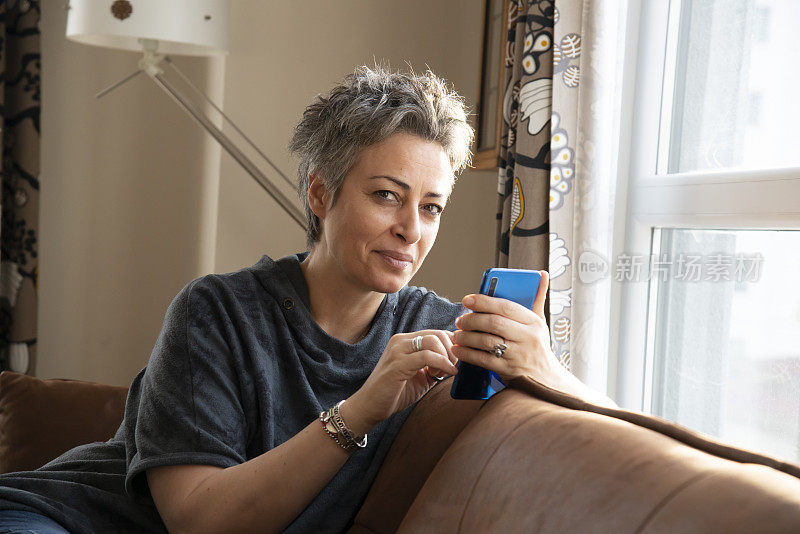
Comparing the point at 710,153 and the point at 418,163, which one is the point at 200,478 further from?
the point at 710,153

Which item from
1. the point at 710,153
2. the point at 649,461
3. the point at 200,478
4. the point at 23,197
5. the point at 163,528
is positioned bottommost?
the point at 163,528

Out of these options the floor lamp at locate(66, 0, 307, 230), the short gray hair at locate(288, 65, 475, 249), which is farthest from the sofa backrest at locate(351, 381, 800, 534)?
the floor lamp at locate(66, 0, 307, 230)

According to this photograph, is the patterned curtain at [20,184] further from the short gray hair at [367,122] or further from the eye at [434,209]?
the eye at [434,209]

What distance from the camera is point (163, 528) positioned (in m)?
1.27

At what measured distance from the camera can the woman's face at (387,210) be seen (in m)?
1.30

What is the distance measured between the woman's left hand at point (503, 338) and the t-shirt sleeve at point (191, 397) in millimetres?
Result: 379

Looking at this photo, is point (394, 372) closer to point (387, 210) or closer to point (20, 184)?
point (387, 210)

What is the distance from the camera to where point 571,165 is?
1744mm

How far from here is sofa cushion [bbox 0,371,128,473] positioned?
1.64m

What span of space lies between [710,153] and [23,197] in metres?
2.36

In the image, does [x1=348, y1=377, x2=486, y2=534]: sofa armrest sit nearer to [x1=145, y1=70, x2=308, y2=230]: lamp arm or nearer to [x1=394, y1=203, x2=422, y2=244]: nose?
[x1=394, y1=203, x2=422, y2=244]: nose

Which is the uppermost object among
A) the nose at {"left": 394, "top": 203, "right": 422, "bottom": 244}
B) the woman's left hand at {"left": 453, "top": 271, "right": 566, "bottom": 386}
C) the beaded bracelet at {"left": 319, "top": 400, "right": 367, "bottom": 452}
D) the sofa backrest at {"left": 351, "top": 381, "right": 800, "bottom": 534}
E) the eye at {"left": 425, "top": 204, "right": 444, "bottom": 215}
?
the eye at {"left": 425, "top": 204, "right": 444, "bottom": 215}

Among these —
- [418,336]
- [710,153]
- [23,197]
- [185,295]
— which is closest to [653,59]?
[710,153]

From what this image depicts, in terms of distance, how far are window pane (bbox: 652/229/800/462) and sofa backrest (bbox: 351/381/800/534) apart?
78 centimetres
